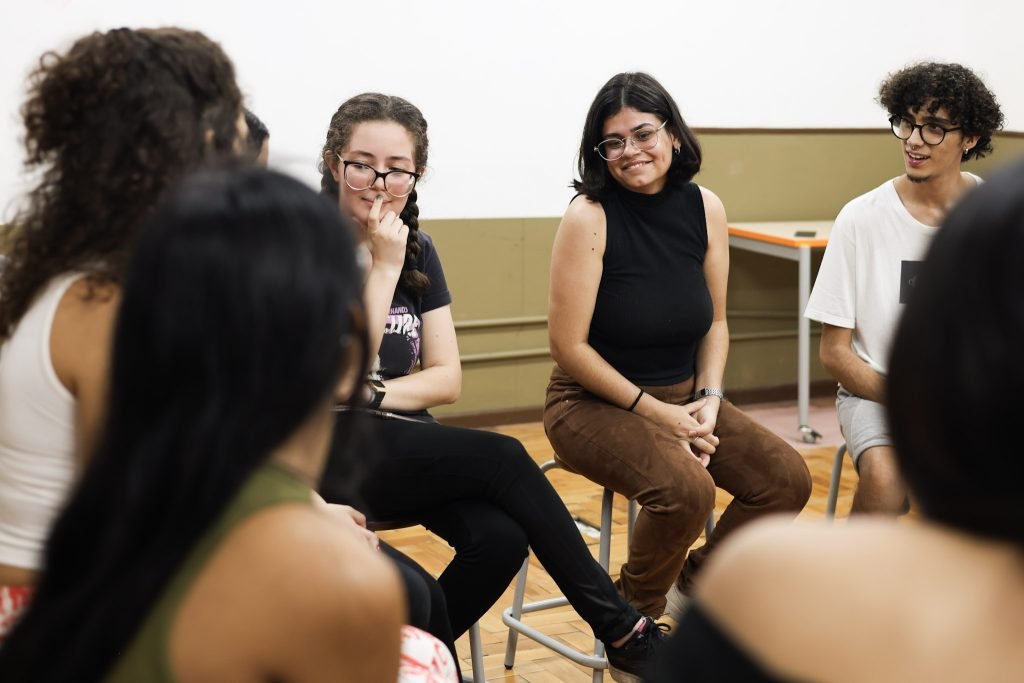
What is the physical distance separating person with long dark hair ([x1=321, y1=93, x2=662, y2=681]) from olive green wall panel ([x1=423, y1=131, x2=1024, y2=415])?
213cm

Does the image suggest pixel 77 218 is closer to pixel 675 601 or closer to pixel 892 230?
pixel 675 601

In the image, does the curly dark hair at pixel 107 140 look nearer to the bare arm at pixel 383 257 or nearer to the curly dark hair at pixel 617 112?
the bare arm at pixel 383 257

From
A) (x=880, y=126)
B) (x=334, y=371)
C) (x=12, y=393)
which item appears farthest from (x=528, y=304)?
(x=334, y=371)

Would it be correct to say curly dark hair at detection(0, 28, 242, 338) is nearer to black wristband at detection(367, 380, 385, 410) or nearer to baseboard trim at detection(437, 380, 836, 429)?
black wristband at detection(367, 380, 385, 410)

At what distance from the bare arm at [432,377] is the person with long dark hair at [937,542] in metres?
1.56

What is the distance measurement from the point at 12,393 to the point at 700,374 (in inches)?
66.1

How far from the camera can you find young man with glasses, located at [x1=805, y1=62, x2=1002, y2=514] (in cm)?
265

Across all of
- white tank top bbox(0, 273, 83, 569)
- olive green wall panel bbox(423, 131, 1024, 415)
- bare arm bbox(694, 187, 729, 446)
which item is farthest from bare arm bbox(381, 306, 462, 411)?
olive green wall panel bbox(423, 131, 1024, 415)

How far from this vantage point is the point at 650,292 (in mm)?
2523

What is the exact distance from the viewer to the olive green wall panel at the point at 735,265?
15.0 ft

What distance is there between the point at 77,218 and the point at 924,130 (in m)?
1.99

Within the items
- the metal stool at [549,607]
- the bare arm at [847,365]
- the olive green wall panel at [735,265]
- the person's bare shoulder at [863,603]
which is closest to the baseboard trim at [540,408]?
the olive green wall panel at [735,265]

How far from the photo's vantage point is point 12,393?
4.06ft

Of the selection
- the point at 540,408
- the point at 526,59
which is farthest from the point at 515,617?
the point at 526,59
